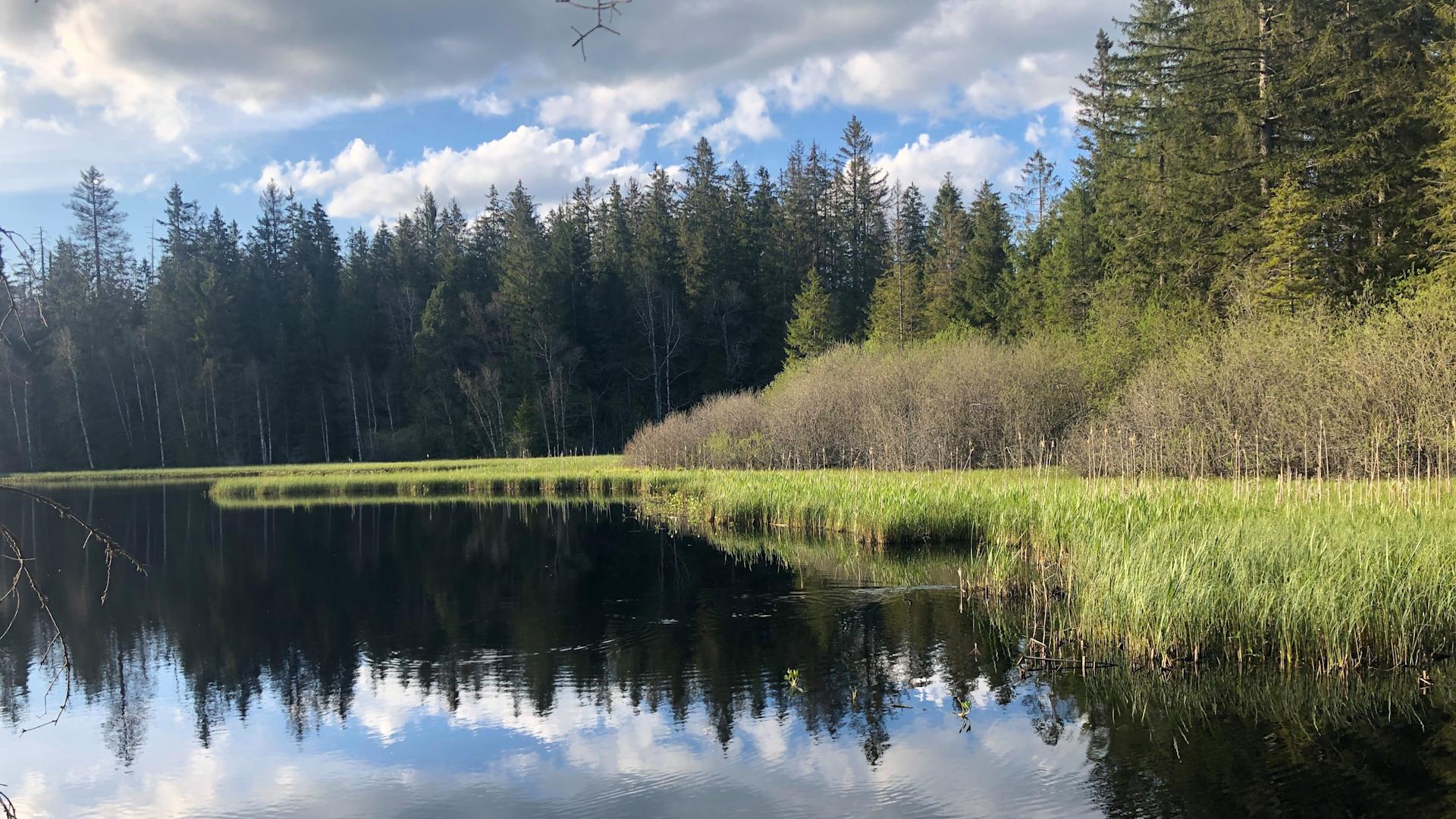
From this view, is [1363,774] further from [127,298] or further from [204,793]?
[127,298]

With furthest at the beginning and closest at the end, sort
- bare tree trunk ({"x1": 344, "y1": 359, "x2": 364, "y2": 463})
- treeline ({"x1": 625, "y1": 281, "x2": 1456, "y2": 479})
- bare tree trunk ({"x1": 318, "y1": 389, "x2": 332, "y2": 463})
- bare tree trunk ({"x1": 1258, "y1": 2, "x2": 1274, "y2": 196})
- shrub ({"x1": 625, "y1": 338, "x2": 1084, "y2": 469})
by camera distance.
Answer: bare tree trunk ({"x1": 318, "y1": 389, "x2": 332, "y2": 463}) < bare tree trunk ({"x1": 344, "y1": 359, "x2": 364, "y2": 463}) < shrub ({"x1": 625, "y1": 338, "x2": 1084, "y2": 469}) < bare tree trunk ({"x1": 1258, "y1": 2, "x2": 1274, "y2": 196}) < treeline ({"x1": 625, "y1": 281, "x2": 1456, "y2": 479})

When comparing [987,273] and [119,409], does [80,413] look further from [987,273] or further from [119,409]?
[987,273]

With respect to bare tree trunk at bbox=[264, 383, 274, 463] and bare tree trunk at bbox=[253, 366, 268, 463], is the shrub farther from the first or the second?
bare tree trunk at bbox=[264, 383, 274, 463]

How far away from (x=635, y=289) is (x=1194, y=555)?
5560 cm

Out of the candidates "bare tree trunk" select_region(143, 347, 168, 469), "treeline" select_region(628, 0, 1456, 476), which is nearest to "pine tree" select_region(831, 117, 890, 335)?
"treeline" select_region(628, 0, 1456, 476)

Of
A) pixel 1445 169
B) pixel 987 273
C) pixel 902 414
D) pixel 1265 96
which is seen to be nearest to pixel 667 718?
pixel 902 414

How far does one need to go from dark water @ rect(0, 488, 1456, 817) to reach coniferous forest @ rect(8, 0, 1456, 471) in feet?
72.9

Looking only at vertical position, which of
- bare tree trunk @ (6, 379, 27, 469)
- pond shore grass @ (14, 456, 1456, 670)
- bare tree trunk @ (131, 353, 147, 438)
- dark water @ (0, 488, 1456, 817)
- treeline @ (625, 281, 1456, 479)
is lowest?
dark water @ (0, 488, 1456, 817)

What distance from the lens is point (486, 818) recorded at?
23.9 feet

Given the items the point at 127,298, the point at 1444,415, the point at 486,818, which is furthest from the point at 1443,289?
the point at 127,298

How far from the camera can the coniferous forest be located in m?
31.5

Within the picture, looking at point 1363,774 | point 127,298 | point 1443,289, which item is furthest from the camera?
point 127,298

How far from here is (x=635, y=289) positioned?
6378 cm

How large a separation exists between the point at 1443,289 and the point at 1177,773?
18677 mm
